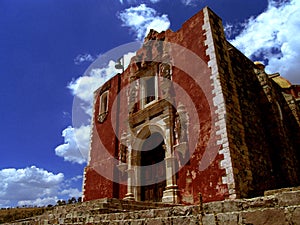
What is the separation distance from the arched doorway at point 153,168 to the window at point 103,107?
12.4 ft

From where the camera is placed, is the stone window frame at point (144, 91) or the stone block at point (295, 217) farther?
the stone window frame at point (144, 91)

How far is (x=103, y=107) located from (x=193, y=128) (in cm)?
745

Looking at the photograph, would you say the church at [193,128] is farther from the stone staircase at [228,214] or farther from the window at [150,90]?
the stone staircase at [228,214]

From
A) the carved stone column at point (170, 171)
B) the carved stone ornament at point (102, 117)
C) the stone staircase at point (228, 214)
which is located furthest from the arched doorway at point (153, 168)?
the stone staircase at point (228, 214)

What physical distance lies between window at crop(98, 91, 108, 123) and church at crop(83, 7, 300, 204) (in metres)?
0.17

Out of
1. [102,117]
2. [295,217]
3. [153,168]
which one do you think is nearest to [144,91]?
[102,117]

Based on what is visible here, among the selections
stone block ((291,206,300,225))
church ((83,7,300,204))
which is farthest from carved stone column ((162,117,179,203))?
stone block ((291,206,300,225))

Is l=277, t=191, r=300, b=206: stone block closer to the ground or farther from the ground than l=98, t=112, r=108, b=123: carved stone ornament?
closer to the ground

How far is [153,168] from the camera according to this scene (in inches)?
433

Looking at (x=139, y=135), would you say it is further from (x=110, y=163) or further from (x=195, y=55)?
(x=195, y=55)

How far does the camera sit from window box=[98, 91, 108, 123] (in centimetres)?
1444

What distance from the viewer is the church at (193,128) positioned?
8.05 m

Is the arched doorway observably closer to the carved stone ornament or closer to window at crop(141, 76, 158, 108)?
window at crop(141, 76, 158, 108)

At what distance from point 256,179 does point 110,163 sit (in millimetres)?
6648
